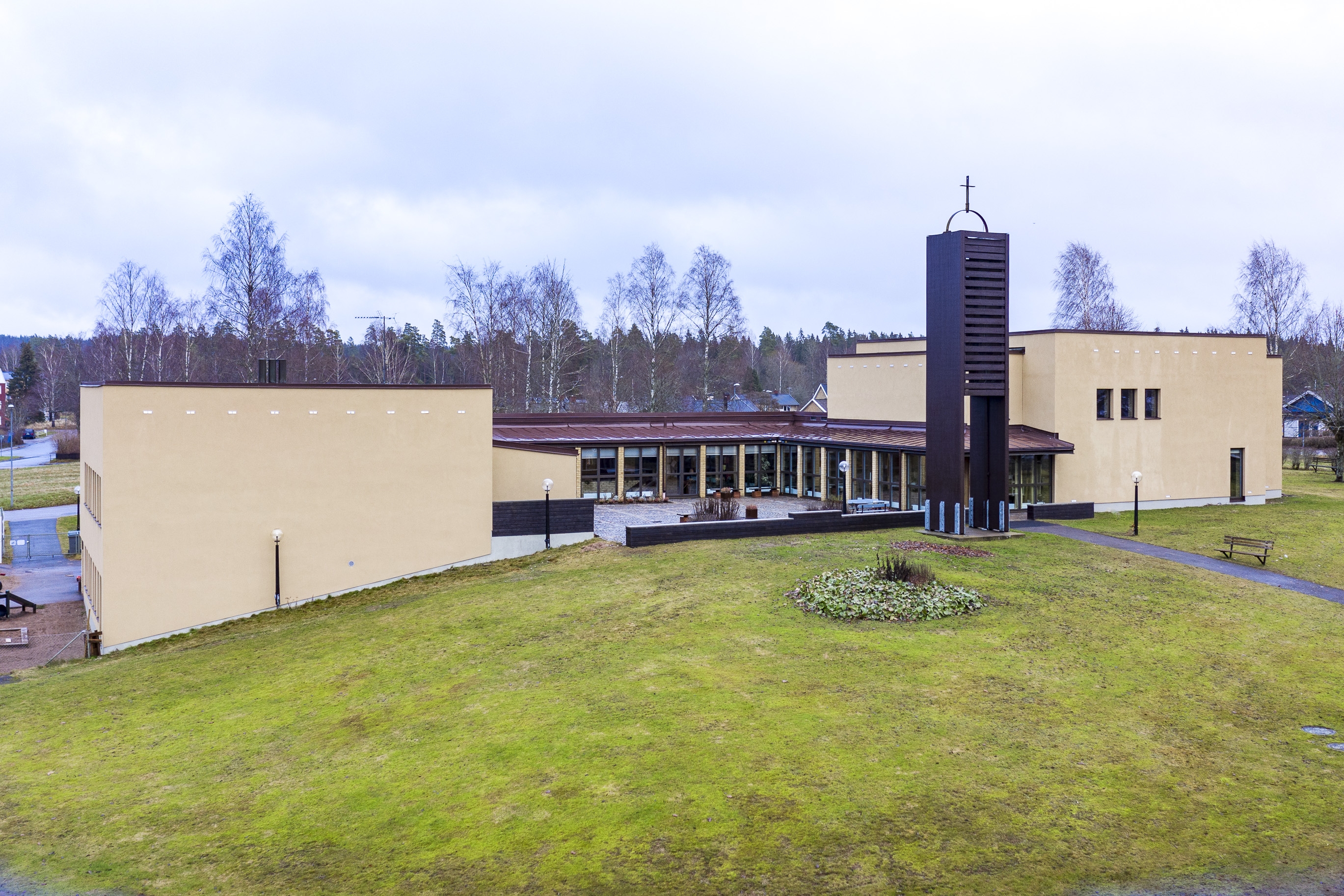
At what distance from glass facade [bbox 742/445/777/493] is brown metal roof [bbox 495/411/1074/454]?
708 millimetres

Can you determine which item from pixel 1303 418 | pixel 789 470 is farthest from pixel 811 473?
pixel 1303 418

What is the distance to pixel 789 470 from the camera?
3941 cm

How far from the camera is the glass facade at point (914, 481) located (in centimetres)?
3173

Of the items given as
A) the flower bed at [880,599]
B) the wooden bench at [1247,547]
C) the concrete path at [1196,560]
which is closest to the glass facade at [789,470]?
the concrete path at [1196,560]

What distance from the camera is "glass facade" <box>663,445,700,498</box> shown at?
38.5 metres

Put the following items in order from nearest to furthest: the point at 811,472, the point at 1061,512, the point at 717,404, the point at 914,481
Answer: the point at 1061,512, the point at 914,481, the point at 811,472, the point at 717,404

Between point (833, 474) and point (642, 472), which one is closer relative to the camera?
point (833, 474)

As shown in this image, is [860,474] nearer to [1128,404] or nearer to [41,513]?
[1128,404]

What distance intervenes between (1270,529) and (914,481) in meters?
10.8

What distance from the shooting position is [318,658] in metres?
18.4

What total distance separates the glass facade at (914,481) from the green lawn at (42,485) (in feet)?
143

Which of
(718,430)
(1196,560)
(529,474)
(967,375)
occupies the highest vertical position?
(967,375)

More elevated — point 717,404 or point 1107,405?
point 717,404

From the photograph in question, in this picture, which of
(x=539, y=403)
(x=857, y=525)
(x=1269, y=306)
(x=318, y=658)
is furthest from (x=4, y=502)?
(x=1269, y=306)
